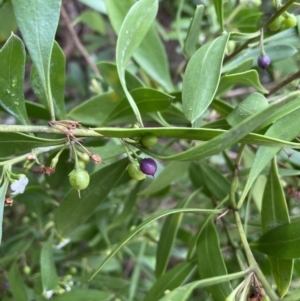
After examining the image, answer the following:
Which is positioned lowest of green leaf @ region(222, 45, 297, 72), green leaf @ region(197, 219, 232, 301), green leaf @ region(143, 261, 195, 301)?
green leaf @ region(143, 261, 195, 301)

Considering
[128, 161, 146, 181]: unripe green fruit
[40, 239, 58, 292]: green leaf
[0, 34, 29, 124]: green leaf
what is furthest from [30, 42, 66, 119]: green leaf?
[40, 239, 58, 292]: green leaf

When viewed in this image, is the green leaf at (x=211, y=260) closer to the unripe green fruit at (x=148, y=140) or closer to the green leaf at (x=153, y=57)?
the unripe green fruit at (x=148, y=140)

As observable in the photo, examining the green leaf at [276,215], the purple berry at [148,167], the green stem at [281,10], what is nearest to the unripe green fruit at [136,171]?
the purple berry at [148,167]

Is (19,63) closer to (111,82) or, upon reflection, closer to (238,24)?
(111,82)

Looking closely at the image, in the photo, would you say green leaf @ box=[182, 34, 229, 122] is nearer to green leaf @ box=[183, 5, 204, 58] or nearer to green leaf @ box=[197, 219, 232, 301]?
green leaf @ box=[183, 5, 204, 58]

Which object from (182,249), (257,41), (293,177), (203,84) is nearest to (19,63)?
(203,84)
